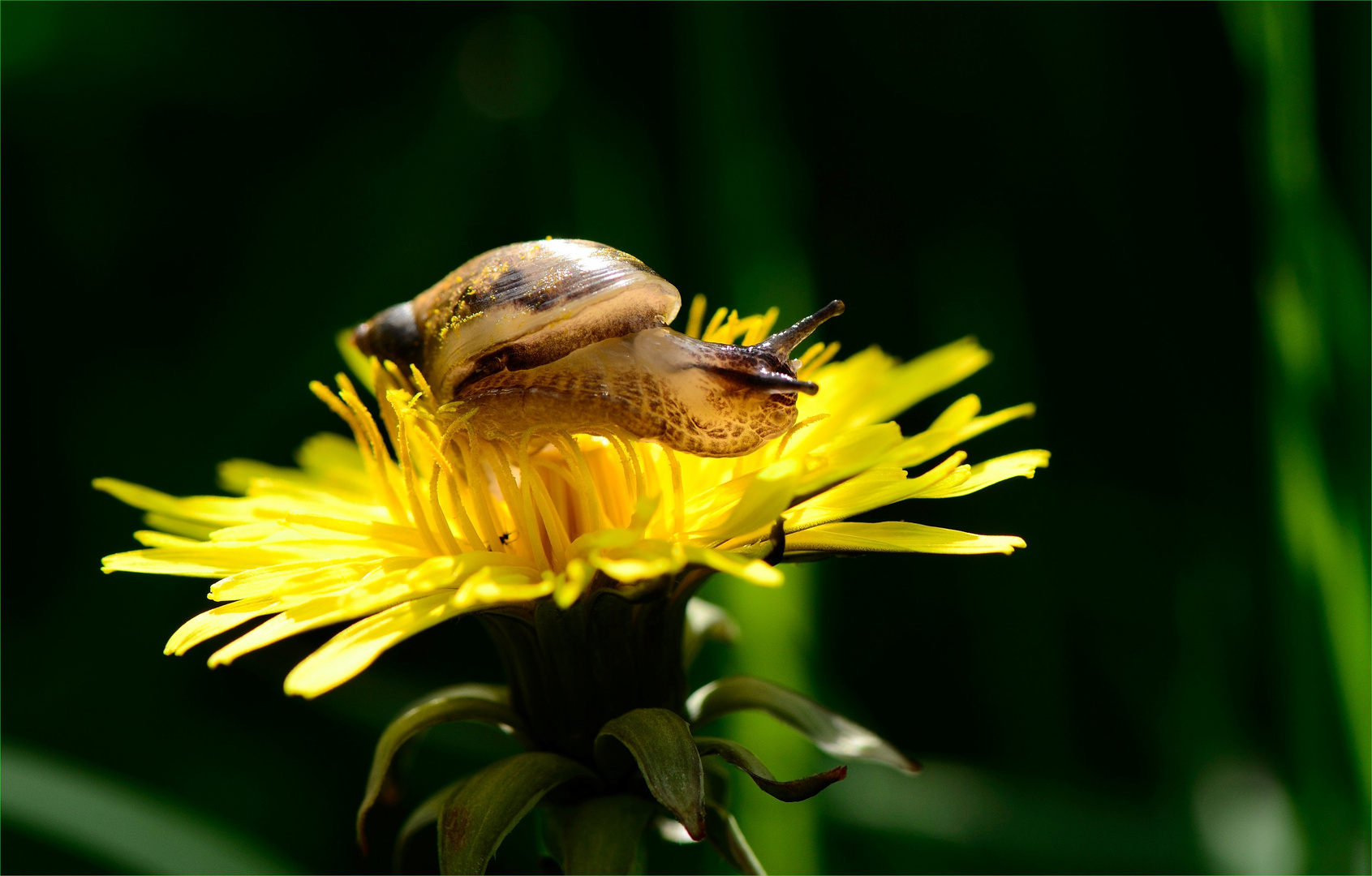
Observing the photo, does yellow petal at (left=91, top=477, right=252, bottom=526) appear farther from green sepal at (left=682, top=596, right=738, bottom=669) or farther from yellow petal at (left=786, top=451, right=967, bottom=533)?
yellow petal at (left=786, top=451, right=967, bottom=533)

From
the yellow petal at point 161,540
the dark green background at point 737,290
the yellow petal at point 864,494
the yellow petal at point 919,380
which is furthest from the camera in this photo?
the dark green background at point 737,290

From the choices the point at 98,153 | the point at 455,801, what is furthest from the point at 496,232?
the point at 455,801

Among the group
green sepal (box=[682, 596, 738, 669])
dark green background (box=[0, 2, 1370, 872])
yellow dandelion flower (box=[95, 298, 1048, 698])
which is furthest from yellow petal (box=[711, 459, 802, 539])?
dark green background (box=[0, 2, 1370, 872])

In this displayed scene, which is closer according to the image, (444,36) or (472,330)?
(472,330)

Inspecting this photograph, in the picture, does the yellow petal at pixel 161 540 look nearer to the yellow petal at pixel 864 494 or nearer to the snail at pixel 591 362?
the snail at pixel 591 362

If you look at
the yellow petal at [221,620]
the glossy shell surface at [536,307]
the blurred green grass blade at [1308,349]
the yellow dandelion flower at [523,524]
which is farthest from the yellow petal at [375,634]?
the blurred green grass blade at [1308,349]

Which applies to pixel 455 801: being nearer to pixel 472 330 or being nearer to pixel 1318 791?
pixel 472 330
